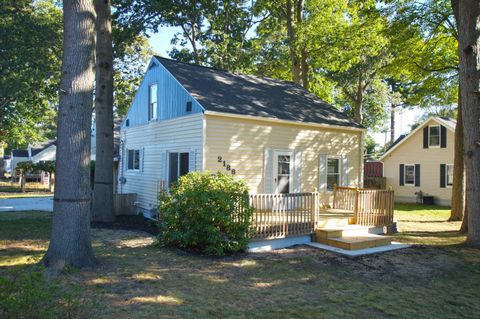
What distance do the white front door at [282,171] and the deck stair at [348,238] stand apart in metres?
2.70

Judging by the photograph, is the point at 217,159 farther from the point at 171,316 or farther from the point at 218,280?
the point at 171,316

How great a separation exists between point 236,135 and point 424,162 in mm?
17541

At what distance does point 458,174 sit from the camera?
15188 millimetres

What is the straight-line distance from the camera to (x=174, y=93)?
13.4 metres

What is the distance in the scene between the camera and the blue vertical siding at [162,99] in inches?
502

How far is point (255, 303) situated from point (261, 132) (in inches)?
302

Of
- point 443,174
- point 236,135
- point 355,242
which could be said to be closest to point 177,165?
point 236,135

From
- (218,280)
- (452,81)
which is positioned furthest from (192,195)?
(452,81)

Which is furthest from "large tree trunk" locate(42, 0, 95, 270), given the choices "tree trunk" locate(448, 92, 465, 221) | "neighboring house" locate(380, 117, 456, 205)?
"neighboring house" locate(380, 117, 456, 205)

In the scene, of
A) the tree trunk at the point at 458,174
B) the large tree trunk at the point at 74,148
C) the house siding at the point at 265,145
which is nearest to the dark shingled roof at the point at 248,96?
the house siding at the point at 265,145

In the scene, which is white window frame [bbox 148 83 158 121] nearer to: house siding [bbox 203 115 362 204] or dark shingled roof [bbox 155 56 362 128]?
dark shingled roof [bbox 155 56 362 128]

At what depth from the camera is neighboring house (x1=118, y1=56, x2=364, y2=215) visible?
39.5 ft

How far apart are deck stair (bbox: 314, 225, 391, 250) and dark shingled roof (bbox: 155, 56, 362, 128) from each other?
4272 mm

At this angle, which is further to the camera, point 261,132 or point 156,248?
point 261,132
